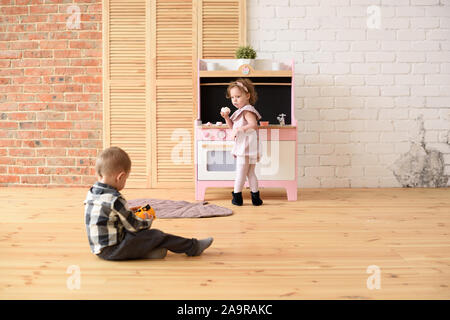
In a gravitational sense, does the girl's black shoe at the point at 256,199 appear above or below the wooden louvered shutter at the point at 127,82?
below

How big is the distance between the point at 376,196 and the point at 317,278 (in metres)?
2.24

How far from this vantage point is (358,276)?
1639 mm

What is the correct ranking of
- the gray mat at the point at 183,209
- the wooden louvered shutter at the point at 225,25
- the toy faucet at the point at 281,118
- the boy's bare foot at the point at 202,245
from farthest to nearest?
the wooden louvered shutter at the point at 225,25 < the toy faucet at the point at 281,118 < the gray mat at the point at 183,209 < the boy's bare foot at the point at 202,245

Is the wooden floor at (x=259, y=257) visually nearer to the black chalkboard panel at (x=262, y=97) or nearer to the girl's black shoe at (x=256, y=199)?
the girl's black shoe at (x=256, y=199)

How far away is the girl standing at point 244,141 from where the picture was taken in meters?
3.29

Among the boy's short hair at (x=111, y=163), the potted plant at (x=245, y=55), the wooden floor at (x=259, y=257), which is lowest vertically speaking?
the wooden floor at (x=259, y=257)

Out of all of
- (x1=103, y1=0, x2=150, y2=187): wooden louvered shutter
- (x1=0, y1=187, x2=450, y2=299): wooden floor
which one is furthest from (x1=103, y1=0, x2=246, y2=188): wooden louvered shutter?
(x1=0, y1=187, x2=450, y2=299): wooden floor

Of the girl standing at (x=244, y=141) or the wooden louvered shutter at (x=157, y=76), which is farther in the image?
the wooden louvered shutter at (x=157, y=76)

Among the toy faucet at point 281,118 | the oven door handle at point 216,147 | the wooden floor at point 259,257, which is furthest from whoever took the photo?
the toy faucet at point 281,118

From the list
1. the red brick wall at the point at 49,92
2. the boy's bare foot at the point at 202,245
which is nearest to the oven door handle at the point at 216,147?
the red brick wall at the point at 49,92

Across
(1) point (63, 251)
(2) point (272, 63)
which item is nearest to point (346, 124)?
(2) point (272, 63)

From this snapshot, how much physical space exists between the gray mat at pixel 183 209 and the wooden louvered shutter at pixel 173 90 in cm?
82

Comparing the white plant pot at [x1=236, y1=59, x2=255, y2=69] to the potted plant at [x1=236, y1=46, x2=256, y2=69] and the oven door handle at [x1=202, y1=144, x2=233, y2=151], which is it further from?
the oven door handle at [x1=202, y1=144, x2=233, y2=151]
